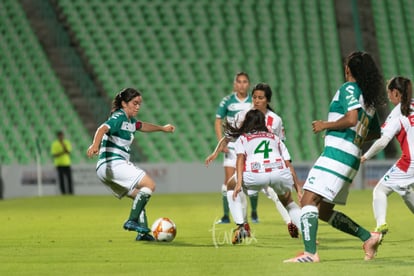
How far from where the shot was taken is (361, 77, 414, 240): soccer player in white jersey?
9.94m

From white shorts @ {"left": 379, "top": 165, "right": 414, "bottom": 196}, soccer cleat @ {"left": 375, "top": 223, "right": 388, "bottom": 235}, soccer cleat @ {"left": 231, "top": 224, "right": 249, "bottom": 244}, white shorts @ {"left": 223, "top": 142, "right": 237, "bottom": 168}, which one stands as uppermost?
white shorts @ {"left": 223, "top": 142, "right": 237, "bottom": 168}

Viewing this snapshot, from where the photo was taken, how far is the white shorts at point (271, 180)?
9.63 metres

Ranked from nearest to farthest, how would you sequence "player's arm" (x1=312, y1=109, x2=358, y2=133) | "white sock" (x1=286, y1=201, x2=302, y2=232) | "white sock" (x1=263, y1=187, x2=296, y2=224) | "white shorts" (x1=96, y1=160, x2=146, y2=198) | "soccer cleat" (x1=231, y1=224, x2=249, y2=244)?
"player's arm" (x1=312, y1=109, x2=358, y2=133) < "white sock" (x1=286, y1=201, x2=302, y2=232) < "soccer cleat" (x1=231, y1=224, x2=249, y2=244) < "white shorts" (x1=96, y1=160, x2=146, y2=198) < "white sock" (x1=263, y1=187, x2=296, y2=224)

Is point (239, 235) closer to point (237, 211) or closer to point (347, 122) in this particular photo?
point (237, 211)

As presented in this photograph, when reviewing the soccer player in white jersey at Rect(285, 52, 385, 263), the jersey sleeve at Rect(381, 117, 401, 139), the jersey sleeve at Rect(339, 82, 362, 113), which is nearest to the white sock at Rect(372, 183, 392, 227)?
the jersey sleeve at Rect(381, 117, 401, 139)

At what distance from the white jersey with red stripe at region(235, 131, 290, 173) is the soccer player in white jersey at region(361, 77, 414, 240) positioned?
93 centimetres

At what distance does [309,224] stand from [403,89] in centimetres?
256

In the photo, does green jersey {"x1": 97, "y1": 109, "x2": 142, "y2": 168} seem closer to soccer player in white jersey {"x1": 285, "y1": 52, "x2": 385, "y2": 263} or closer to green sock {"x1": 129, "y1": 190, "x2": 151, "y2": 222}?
green sock {"x1": 129, "y1": 190, "x2": 151, "y2": 222}

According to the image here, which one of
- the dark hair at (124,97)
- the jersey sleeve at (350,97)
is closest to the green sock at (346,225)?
the jersey sleeve at (350,97)

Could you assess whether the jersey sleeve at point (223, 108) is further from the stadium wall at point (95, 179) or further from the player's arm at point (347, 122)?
the stadium wall at point (95, 179)

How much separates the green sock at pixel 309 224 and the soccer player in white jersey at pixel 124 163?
3083mm

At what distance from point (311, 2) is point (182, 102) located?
6090 millimetres

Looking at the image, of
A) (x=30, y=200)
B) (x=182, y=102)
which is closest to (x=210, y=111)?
(x=182, y=102)

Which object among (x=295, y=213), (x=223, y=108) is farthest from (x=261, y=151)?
(x=223, y=108)
